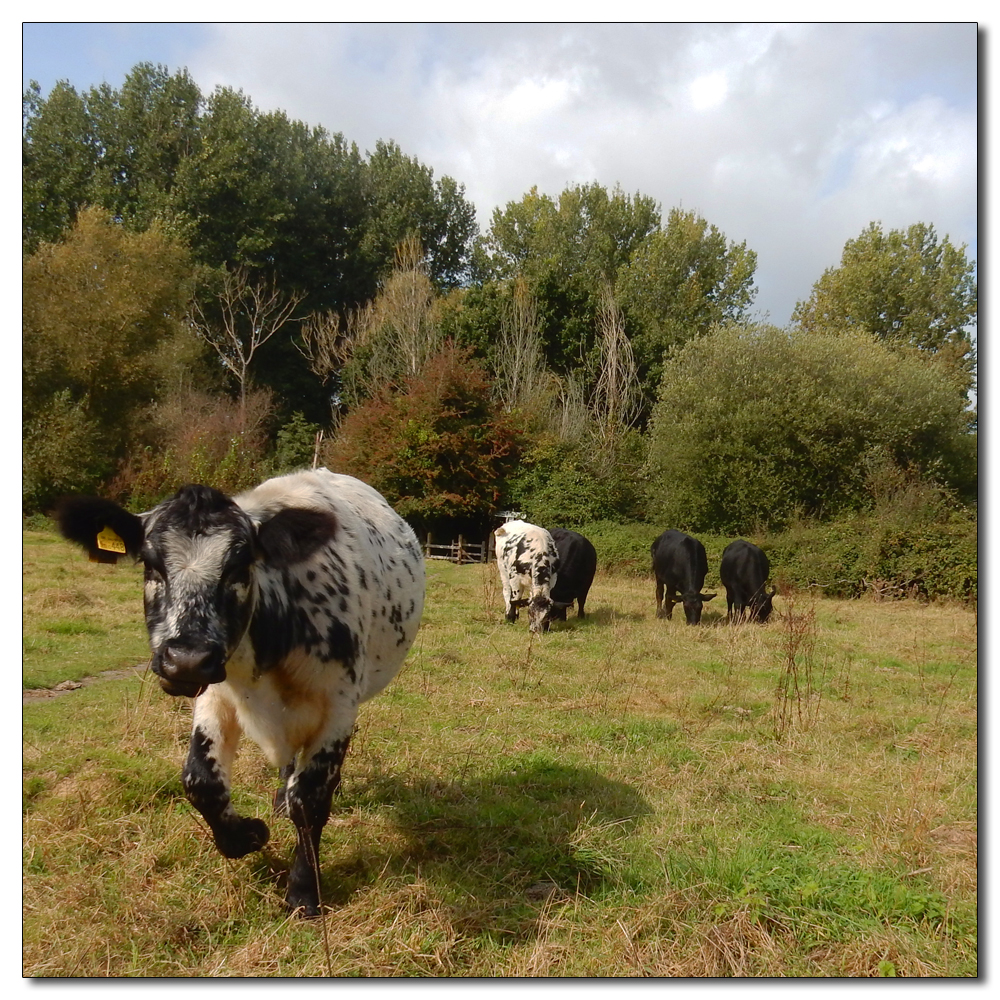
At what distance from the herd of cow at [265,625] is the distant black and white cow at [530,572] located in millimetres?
6881

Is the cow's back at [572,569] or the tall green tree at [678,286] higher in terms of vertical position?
the tall green tree at [678,286]

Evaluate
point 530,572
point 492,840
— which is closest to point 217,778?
point 492,840

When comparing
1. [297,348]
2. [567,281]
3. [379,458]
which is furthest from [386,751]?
[297,348]

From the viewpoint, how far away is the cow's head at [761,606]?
13.1 meters

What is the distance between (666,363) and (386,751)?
24769 millimetres

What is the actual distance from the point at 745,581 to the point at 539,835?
10.6 metres

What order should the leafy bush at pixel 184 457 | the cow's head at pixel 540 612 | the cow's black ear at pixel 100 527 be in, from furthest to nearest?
the cow's head at pixel 540 612, the leafy bush at pixel 184 457, the cow's black ear at pixel 100 527

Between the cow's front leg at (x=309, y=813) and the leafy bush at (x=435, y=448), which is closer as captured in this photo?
the cow's front leg at (x=309, y=813)

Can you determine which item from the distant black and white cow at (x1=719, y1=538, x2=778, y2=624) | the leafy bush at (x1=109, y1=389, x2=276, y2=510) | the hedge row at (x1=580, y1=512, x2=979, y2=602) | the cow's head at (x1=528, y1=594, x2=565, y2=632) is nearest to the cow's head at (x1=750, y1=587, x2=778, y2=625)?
the distant black and white cow at (x1=719, y1=538, x2=778, y2=624)

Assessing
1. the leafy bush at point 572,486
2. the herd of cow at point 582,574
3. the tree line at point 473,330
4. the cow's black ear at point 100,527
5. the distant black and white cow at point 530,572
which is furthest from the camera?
the leafy bush at point 572,486

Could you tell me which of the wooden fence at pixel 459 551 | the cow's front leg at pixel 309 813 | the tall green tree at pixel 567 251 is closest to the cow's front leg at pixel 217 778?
the cow's front leg at pixel 309 813

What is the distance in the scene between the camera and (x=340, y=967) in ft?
9.79

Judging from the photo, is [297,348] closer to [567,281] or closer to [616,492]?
[567,281]

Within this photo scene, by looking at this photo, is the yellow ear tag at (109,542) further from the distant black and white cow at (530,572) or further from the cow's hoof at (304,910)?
the distant black and white cow at (530,572)
